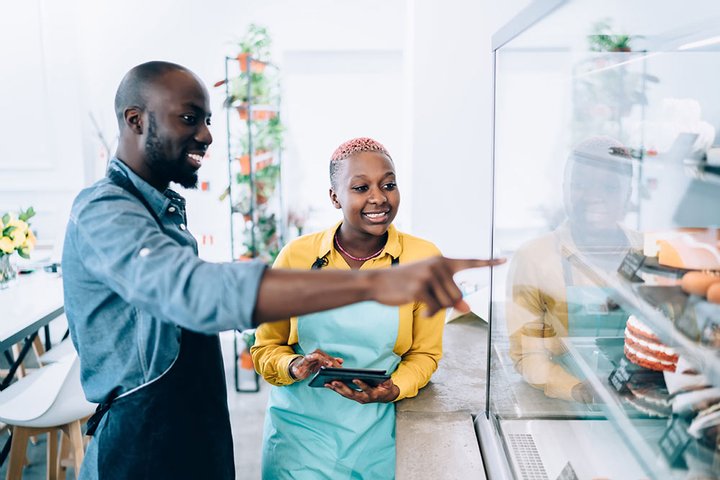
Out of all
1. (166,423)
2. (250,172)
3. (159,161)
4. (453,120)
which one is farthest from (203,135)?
(250,172)

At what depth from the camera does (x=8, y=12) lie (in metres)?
4.79

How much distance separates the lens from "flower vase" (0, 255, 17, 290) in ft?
10.6

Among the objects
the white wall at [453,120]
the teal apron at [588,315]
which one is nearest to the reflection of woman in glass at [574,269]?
the teal apron at [588,315]

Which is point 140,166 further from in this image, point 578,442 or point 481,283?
point 481,283

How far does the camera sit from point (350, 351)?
1.58 m

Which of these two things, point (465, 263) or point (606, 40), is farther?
point (606, 40)

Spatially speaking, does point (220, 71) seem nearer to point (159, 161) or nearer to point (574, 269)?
point (159, 161)

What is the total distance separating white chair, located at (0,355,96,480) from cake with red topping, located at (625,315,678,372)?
205cm

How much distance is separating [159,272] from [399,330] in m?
0.83

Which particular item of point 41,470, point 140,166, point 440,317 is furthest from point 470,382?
point 41,470

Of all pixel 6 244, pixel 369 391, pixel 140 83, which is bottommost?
pixel 369 391

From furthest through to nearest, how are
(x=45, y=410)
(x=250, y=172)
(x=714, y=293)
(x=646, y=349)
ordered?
(x=250, y=172) → (x=45, y=410) → (x=646, y=349) → (x=714, y=293)

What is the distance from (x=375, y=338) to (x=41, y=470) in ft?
7.59

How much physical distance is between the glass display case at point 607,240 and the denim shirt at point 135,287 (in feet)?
2.00
